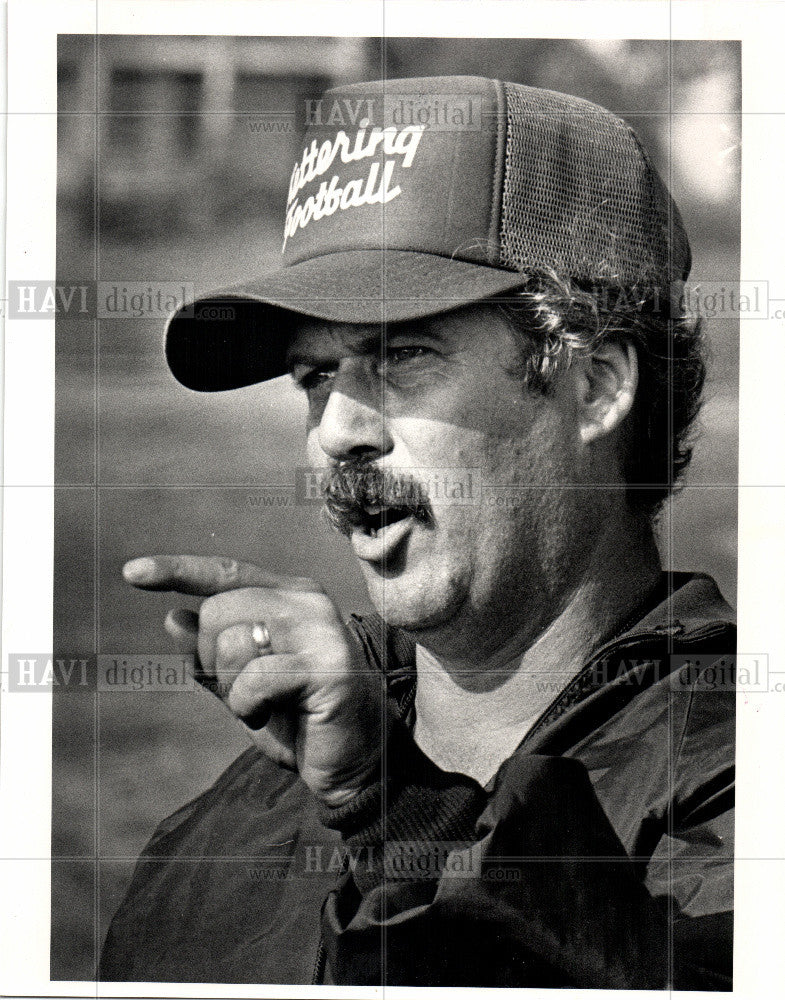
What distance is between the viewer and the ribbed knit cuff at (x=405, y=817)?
3.27 metres

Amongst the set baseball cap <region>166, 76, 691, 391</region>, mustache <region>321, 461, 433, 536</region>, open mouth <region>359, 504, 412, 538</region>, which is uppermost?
baseball cap <region>166, 76, 691, 391</region>

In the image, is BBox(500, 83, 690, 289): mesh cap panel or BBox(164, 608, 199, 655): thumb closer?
BBox(500, 83, 690, 289): mesh cap panel

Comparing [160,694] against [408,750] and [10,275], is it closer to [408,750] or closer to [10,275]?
[408,750]

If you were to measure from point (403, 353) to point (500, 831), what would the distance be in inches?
51.0

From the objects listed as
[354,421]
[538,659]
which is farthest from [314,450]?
[538,659]

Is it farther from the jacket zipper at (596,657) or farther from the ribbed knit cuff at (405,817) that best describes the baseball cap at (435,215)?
the ribbed knit cuff at (405,817)

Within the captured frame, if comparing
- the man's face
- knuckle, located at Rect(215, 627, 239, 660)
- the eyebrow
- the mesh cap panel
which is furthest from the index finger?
the mesh cap panel

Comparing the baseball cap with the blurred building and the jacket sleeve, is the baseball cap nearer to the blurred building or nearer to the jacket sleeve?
the blurred building

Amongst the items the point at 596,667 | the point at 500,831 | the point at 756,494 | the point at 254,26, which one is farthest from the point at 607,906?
the point at 254,26

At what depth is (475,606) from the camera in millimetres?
3287

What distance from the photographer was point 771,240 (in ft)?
10.9

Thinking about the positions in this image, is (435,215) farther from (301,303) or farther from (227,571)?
(227,571)

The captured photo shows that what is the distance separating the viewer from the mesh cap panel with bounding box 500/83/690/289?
3.17m

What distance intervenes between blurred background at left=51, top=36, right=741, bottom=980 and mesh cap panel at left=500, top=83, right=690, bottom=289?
0.07 metres
